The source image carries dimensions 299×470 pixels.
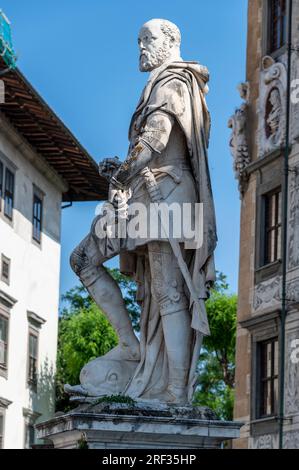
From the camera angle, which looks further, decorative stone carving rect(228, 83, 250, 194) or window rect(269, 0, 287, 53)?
decorative stone carving rect(228, 83, 250, 194)

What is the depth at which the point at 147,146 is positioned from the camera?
12602 millimetres

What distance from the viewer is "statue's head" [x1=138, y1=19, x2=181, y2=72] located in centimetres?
1302

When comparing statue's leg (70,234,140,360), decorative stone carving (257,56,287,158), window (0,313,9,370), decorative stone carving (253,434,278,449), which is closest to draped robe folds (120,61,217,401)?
statue's leg (70,234,140,360)

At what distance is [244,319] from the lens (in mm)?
38094

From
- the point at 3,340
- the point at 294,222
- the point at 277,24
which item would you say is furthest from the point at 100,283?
the point at 3,340

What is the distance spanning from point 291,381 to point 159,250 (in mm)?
22645

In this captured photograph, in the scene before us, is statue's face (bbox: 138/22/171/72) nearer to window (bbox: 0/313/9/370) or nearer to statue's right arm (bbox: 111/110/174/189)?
statue's right arm (bbox: 111/110/174/189)

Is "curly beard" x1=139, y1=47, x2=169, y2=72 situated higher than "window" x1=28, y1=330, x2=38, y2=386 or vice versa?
"window" x1=28, y1=330, x2=38, y2=386

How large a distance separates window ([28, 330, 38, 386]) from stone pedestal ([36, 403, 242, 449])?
35.8 meters

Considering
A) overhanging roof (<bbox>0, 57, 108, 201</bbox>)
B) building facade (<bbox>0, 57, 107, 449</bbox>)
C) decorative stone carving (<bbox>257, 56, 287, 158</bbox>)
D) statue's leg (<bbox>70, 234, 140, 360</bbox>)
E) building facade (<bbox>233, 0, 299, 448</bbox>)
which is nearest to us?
statue's leg (<bbox>70, 234, 140, 360</bbox>)

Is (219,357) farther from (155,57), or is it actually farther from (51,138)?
(155,57)

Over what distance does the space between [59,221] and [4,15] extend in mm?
10352

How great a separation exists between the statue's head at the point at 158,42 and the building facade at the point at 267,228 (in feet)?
72.5
